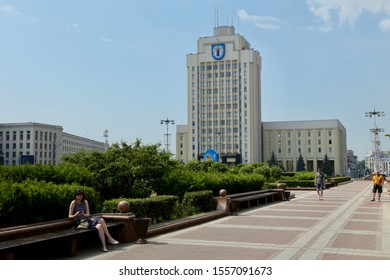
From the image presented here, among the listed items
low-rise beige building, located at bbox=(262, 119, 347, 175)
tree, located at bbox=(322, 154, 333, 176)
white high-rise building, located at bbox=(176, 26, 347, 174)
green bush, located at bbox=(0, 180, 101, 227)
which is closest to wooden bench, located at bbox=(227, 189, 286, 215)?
green bush, located at bbox=(0, 180, 101, 227)

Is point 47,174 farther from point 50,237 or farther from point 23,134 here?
point 23,134

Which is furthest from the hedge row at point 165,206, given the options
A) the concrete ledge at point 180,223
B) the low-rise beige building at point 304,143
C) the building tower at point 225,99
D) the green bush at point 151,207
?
the low-rise beige building at point 304,143

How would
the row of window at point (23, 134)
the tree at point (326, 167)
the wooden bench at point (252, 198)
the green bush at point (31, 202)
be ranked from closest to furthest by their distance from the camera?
1. the green bush at point (31, 202)
2. the wooden bench at point (252, 198)
3. the row of window at point (23, 134)
4. the tree at point (326, 167)

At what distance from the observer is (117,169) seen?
53.4 ft

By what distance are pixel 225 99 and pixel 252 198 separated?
99931mm

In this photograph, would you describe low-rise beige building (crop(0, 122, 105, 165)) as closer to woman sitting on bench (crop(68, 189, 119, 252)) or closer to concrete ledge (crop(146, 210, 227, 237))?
concrete ledge (crop(146, 210, 227, 237))

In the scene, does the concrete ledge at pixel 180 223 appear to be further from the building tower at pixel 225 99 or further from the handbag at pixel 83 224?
the building tower at pixel 225 99

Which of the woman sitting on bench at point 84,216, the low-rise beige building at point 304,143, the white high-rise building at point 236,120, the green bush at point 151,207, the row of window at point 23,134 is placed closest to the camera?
the woman sitting on bench at point 84,216

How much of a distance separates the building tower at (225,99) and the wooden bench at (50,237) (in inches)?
4092

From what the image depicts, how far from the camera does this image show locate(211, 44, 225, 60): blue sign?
388 ft

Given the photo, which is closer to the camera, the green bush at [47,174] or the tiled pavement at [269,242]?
the tiled pavement at [269,242]

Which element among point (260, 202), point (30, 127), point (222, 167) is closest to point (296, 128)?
point (30, 127)

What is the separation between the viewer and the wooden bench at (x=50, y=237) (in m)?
7.23
